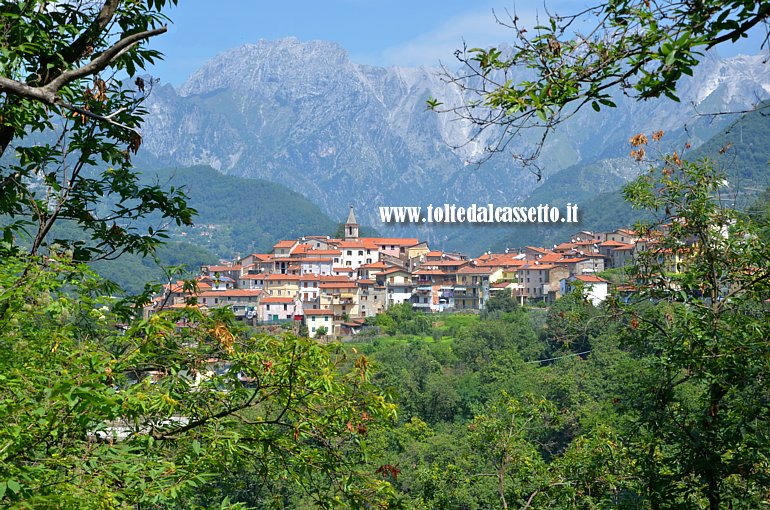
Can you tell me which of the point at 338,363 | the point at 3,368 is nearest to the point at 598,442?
the point at 338,363

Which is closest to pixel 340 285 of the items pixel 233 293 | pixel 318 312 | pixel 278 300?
pixel 318 312

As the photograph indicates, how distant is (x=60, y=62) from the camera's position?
14.1 ft

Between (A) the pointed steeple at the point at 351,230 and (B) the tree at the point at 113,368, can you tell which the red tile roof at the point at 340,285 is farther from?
(B) the tree at the point at 113,368

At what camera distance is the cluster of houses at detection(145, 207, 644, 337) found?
63000mm

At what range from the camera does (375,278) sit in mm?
68875

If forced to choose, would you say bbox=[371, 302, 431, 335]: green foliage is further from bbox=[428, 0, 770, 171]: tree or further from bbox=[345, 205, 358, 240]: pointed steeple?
bbox=[428, 0, 770, 171]: tree

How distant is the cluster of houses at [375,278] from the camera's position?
63.0 metres

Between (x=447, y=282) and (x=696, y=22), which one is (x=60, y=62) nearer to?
(x=696, y=22)

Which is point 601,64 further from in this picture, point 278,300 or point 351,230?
point 351,230

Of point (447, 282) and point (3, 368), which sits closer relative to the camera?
point (3, 368)

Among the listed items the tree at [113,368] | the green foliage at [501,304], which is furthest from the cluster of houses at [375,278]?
the tree at [113,368]

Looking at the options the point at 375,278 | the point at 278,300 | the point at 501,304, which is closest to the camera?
the point at 501,304

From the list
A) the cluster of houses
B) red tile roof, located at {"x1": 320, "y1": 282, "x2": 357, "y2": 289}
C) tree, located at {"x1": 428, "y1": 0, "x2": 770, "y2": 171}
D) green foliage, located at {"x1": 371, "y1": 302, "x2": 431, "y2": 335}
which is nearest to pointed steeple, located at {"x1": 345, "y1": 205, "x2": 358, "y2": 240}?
the cluster of houses

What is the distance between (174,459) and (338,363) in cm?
101
